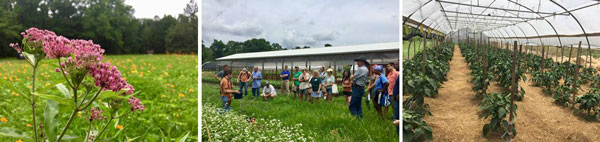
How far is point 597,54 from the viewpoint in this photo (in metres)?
12.1

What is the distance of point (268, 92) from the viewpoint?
2.20 m

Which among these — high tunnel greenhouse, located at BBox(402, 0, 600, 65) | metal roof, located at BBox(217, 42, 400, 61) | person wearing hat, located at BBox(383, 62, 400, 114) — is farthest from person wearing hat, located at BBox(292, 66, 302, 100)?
high tunnel greenhouse, located at BBox(402, 0, 600, 65)

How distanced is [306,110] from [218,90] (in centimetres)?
61

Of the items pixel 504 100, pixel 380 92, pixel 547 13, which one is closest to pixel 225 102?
pixel 380 92

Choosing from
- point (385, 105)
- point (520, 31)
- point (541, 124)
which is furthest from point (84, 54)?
point (520, 31)

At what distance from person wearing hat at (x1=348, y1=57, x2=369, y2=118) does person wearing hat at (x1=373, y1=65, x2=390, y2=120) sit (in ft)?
0.29

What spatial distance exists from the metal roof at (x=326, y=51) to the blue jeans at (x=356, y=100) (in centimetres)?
27

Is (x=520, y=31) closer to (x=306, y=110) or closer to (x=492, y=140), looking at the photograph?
(x=492, y=140)

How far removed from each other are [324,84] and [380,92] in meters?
0.39

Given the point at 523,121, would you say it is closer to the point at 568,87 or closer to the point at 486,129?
the point at 486,129

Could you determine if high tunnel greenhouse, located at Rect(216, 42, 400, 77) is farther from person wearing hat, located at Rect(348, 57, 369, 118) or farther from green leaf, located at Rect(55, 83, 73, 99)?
green leaf, located at Rect(55, 83, 73, 99)

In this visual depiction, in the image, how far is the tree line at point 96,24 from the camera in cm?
518

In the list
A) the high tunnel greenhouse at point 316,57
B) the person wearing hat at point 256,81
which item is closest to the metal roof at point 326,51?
the high tunnel greenhouse at point 316,57

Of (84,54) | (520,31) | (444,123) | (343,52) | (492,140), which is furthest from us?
(520,31)
